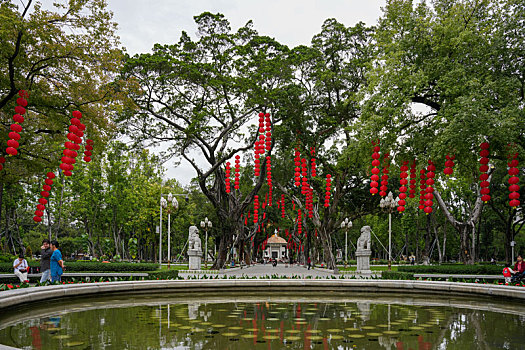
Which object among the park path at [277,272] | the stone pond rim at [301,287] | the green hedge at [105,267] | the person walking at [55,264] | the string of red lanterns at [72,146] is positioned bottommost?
the park path at [277,272]

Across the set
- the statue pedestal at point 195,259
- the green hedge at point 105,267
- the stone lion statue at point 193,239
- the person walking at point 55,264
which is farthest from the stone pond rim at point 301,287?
the statue pedestal at point 195,259

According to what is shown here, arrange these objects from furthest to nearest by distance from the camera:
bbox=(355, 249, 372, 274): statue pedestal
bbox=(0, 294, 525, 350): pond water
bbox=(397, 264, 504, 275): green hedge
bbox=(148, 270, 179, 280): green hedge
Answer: bbox=(355, 249, 372, 274): statue pedestal
bbox=(397, 264, 504, 275): green hedge
bbox=(148, 270, 179, 280): green hedge
bbox=(0, 294, 525, 350): pond water

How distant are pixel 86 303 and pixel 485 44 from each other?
48.1 feet

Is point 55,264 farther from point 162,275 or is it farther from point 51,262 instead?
point 162,275

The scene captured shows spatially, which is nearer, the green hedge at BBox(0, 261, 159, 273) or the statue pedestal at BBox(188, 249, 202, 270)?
the green hedge at BBox(0, 261, 159, 273)

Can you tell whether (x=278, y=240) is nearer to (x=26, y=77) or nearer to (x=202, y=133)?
(x=202, y=133)

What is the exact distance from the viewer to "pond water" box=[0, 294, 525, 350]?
6.24 metres

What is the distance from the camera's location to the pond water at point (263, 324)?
6.24 meters

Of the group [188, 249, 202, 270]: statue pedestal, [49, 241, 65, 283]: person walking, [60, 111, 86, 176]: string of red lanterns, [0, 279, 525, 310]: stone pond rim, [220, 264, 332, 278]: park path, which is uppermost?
[60, 111, 86, 176]: string of red lanterns

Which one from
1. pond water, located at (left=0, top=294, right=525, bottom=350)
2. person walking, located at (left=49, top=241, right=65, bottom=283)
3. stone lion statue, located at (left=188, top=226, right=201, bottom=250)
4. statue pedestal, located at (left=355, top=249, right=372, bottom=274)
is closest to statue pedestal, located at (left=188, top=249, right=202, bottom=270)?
stone lion statue, located at (left=188, top=226, right=201, bottom=250)

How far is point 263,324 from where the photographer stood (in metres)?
7.86

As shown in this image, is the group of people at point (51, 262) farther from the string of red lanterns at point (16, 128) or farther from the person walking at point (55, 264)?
the string of red lanterns at point (16, 128)

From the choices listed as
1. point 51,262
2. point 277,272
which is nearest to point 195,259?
point 277,272

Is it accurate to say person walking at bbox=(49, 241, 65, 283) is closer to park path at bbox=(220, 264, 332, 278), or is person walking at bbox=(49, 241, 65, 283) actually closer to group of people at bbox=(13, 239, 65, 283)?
group of people at bbox=(13, 239, 65, 283)
